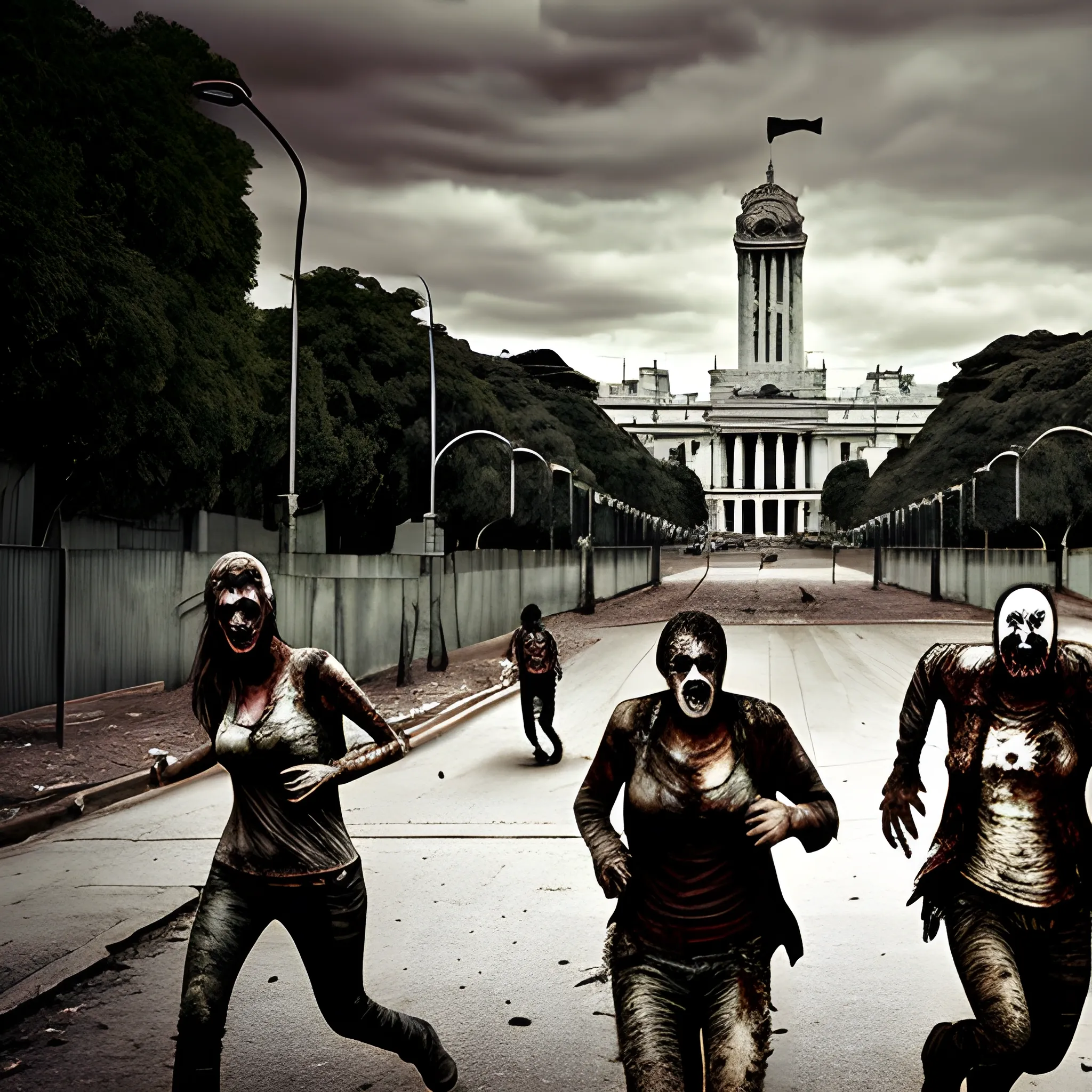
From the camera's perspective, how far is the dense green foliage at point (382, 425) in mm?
33938

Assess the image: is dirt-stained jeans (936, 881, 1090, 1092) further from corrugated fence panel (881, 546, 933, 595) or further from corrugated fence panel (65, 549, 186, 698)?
corrugated fence panel (881, 546, 933, 595)

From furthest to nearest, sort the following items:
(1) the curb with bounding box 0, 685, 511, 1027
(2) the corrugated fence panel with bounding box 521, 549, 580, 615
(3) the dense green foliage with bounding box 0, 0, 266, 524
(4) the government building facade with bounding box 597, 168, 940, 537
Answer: (4) the government building facade with bounding box 597, 168, 940, 537, (2) the corrugated fence panel with bounding box 521, 549, 580, 615, (3) the dense green foliage with bounding box 0, 0, 266, 524, (1) the curb with bounding box 0, 685, 511, 1027

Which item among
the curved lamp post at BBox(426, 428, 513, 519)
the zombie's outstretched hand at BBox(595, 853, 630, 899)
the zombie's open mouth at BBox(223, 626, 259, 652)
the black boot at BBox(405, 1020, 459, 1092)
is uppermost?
the curved lamp post at BBox(426, 428, 513, 519)

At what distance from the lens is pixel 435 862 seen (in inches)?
345

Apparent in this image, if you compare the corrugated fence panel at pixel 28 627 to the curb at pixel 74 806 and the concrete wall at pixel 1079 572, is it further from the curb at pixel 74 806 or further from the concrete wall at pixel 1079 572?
the concrete wall at pixel 1079 572

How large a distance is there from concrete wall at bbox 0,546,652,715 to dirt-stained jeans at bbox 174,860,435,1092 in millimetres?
10174

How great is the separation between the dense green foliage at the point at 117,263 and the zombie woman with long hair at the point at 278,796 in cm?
1443

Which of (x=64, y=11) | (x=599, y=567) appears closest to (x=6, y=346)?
(x=64, y=11)

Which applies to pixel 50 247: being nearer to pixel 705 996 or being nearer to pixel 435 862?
pixel 435 862

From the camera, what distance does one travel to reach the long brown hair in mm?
4098

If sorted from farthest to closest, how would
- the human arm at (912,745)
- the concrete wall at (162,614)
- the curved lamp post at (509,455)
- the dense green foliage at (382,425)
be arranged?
the curved lamp post at (509,455) < the dense green foliage at (382,425) < the concrete wall at (162,614) < the human arm at (912,745)

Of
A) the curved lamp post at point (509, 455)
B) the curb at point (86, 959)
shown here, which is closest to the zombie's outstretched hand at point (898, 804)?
the curb at point (86, 959)

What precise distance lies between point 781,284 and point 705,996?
16547 cm

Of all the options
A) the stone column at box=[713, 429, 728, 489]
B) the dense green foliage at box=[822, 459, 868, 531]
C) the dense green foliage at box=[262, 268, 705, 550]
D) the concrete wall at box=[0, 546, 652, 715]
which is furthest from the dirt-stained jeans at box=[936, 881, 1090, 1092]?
the stone column at box=[713, 429, 728, 489]
